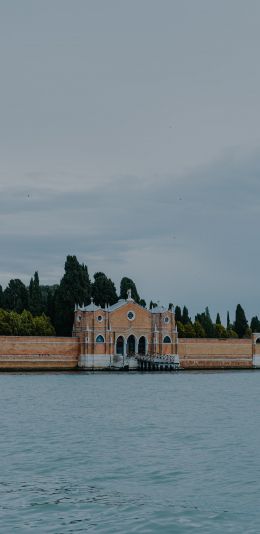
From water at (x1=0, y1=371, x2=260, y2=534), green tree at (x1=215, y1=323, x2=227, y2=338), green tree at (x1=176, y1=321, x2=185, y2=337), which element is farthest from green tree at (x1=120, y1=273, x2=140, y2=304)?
water at (x1=0, y1=371, x2=260, y2=534)

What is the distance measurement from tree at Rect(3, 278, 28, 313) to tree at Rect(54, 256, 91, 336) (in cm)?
494

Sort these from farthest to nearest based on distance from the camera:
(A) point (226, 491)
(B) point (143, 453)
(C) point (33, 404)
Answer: (C) point (33, 404)
(B) point (143, 453)
(A) point (226, 491)

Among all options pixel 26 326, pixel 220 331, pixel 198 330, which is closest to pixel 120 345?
pixel 26 326

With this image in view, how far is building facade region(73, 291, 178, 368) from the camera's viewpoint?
2736 inches

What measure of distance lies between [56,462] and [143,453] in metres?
2.34

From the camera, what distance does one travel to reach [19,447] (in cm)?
2069

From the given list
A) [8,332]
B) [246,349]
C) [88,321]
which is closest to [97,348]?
[88,321]

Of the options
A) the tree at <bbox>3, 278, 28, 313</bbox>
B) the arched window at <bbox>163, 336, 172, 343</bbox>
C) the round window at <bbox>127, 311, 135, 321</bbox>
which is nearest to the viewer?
the round window at <bbox>127, 311, 135, 321</bbox>

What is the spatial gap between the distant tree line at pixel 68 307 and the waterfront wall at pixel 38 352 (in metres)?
2.19

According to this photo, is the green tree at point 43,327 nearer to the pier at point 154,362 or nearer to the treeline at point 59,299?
the treeline at point 59,299

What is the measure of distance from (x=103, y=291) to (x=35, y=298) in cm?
612

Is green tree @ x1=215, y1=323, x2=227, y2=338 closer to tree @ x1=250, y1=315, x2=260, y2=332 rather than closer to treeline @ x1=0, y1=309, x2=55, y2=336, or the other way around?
tree @ x1=250, y1=315, x2=260, y2=332

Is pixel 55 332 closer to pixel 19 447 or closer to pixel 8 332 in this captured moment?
pixel 8 332

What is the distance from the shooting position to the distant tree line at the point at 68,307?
70.2 m
